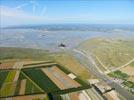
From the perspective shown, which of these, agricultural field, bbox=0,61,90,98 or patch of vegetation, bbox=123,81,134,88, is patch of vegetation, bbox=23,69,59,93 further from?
patch of vegetation, bbox=123,81,134,88

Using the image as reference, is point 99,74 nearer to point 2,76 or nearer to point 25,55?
point 2,76

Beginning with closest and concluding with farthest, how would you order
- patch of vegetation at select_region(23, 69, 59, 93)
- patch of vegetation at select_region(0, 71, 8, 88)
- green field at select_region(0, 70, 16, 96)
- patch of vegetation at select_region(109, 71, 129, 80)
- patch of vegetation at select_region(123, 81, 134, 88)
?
green field at select_region(0, 70, 16, 96), patch of vegetation at select_region(23, 69, 59, 93), patch of vegetation at select_region(0, 71, 8, 88), patch of vegetation at select_region(123, 81, 134, 88), patch of vegetation at select_region(109, 71, 129, 80)

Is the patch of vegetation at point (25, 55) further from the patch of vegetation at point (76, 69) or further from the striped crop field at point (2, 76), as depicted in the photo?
the striped crop field at point (2, 76)

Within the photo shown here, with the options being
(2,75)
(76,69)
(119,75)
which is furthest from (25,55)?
(119,75)

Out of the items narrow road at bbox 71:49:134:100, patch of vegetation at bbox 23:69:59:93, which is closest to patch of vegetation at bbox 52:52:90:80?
narrow road at bbox 71:49:134:100

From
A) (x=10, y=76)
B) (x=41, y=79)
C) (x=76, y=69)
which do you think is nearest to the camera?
(x=41, y=79)

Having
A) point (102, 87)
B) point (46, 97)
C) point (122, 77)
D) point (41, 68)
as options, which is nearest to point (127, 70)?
point (122, 77)

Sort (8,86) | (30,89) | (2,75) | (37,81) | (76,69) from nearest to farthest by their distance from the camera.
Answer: (30,89)
(8,86)
(37,81)
(2,75)
(76,69)

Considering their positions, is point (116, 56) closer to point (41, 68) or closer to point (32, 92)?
point (41, 68)

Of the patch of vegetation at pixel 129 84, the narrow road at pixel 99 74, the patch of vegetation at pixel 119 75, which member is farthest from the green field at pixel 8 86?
the patch of vegetation at pixel 119 75
